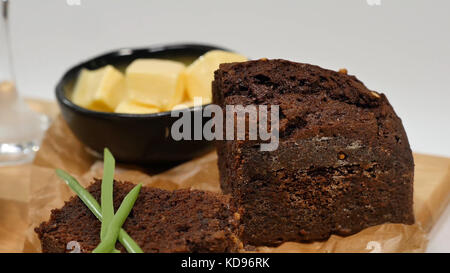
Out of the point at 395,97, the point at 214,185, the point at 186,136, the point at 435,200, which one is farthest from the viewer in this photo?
the point at 186,136

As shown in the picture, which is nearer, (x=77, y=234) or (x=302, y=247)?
(x=77, y=234)

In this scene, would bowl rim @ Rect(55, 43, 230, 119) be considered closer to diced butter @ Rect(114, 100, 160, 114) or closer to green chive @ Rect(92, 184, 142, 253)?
diced butter @ Rect(114, 100, 160, 114)

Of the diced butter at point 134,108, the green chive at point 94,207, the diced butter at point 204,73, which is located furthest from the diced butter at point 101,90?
the green chive at point 94,207

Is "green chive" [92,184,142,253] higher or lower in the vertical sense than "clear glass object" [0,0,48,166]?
higher

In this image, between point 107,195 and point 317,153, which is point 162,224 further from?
point 317,153

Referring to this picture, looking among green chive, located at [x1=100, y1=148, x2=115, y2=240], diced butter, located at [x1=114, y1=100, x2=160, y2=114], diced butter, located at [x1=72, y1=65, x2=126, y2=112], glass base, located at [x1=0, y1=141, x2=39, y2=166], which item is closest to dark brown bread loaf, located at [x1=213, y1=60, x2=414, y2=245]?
green chive, located at [x1=100, y1=148, x2=115, y2=240]

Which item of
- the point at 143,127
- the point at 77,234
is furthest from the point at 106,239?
the point at 143,127
